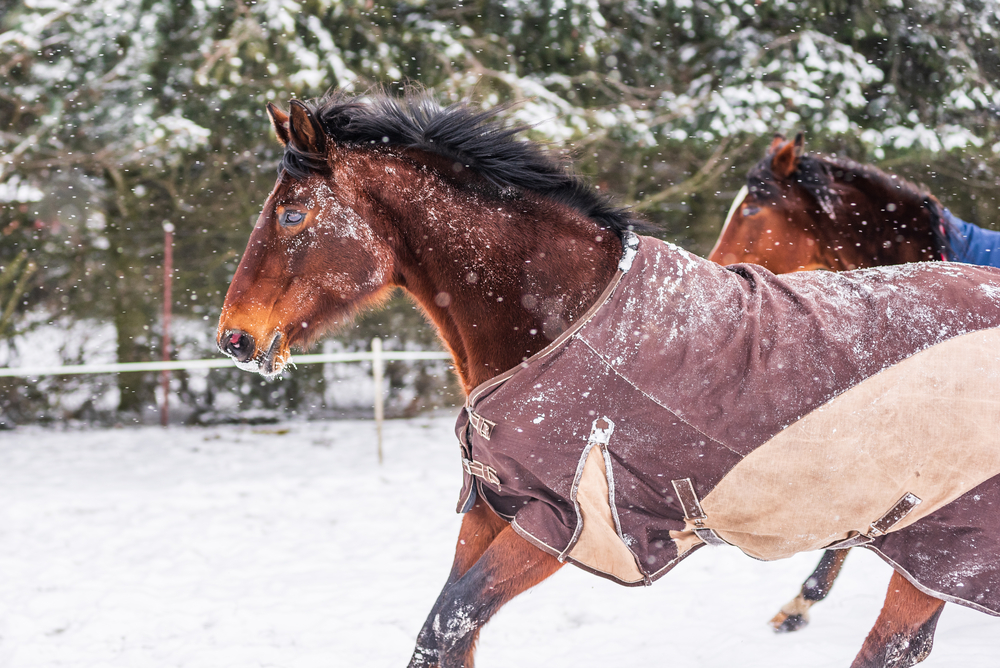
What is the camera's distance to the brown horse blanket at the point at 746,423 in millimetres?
1612

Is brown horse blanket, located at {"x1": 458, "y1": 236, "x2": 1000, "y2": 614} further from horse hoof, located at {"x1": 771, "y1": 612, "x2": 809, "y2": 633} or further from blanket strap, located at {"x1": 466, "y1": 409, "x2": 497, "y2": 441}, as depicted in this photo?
horse hoof, located at {"x1": 771, "y1": 612, "x2": 809, "y2": 633}

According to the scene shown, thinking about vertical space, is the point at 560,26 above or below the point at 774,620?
above

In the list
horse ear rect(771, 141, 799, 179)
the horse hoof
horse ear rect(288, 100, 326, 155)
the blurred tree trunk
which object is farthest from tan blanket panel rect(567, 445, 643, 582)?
→ the blurred tree trunk

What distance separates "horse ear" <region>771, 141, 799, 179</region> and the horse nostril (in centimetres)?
287

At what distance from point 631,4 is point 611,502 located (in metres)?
6.44

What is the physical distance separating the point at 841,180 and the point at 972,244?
753 millimetres

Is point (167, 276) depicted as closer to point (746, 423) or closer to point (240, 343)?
point (240, 343)

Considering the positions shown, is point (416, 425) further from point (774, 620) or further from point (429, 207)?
point (429, 207)

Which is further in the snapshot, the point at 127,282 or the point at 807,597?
the point at 127,282

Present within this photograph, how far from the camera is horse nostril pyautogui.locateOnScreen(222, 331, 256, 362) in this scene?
180cm

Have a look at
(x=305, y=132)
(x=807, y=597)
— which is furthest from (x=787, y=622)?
(x=305, y=132)

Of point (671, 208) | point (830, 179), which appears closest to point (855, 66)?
point (671, 208)

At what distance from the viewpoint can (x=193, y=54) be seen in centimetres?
629

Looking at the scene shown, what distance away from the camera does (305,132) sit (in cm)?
182
